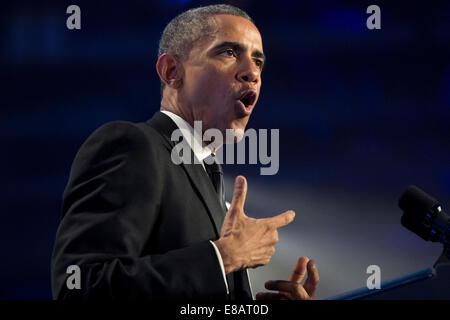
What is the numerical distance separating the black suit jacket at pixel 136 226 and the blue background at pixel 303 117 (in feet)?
3.82

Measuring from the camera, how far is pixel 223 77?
4.79 ft

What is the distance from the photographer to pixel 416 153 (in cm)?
242

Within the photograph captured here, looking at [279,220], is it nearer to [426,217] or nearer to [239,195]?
[239,195]

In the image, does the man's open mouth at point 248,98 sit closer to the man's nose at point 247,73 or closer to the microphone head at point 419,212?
the man's nose at point 247,73

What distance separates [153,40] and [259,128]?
26.1 inches

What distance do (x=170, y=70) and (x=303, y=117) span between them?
3.38 feet

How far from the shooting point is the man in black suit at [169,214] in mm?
1053

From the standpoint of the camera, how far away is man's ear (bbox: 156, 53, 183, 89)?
1.56 m

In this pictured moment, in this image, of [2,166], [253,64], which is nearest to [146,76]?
[2,166]

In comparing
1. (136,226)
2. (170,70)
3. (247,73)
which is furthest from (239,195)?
(170,70)

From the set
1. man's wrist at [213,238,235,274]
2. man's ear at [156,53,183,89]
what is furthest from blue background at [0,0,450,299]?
man's wrist at [213,238,235,274]

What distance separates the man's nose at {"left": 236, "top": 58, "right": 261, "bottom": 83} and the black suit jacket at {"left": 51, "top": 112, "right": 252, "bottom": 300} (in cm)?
33

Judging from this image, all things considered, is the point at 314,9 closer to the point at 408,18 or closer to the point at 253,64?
the point at 408,18

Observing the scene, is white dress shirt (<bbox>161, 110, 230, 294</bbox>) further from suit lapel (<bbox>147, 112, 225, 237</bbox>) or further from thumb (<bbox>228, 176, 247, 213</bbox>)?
thumb (<bbox>228, 176, 247, 213</bbox>)
